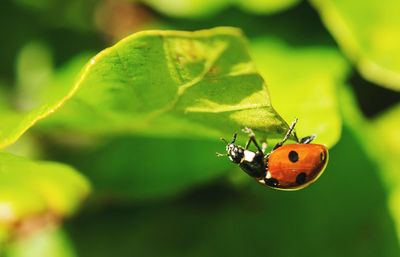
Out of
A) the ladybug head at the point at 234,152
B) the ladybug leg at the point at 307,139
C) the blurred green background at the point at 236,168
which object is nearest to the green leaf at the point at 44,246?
the blurred green background at the point at 236,168

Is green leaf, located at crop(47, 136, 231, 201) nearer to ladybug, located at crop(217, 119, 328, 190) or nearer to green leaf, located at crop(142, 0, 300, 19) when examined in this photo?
ladybug, located at crop(217, 119, 328, 190)

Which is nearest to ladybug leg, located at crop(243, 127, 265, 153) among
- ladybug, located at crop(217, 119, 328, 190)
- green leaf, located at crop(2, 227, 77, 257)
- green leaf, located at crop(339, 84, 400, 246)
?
ladybug, located at crop(217, 119, 328, 190)

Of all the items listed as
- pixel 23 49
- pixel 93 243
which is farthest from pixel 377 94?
pixel 23 49

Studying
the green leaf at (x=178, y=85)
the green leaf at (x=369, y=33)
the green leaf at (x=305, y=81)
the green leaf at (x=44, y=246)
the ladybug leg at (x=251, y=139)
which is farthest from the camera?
the green leaf at (x=44, y=246)

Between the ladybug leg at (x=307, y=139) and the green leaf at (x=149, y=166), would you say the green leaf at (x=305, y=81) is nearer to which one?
the ladybug leg at (x=307, y=139)

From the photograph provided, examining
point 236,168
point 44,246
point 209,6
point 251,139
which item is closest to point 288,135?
point 251,139

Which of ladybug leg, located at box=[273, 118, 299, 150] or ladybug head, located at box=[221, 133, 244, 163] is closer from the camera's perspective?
ladybug leg, located at box=[273, 118, 299, 150]

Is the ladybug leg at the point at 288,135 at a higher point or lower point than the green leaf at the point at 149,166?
higher
